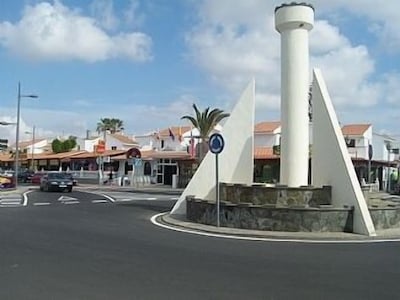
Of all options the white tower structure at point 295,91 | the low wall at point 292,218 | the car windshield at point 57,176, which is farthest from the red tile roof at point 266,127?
the low wall at point 292,218

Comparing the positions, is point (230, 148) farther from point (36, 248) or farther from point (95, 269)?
point (95, 269)

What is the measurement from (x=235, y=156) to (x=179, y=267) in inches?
434

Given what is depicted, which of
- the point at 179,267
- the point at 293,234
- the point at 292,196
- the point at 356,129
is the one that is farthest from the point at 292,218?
the point at 356,129

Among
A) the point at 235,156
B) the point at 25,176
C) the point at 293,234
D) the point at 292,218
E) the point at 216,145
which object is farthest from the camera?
the point at 25,176

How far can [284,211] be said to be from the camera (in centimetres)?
1566

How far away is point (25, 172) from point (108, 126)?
132 ft

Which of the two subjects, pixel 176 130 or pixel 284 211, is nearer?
pixel 284 211

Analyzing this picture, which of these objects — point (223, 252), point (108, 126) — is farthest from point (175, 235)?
point (108, 126)

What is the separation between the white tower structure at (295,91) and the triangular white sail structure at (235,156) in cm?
157

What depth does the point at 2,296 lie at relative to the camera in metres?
7.22

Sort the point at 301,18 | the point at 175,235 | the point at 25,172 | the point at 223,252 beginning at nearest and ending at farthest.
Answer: the point at 223,252 → the point at 175,235 → the point at 301,18 → the point at 25,172

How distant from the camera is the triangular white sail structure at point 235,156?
66.1ft

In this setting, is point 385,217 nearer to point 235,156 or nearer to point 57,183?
point 235,156

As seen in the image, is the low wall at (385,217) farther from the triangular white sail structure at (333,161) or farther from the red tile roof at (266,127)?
the red tile roof at (266,127)
